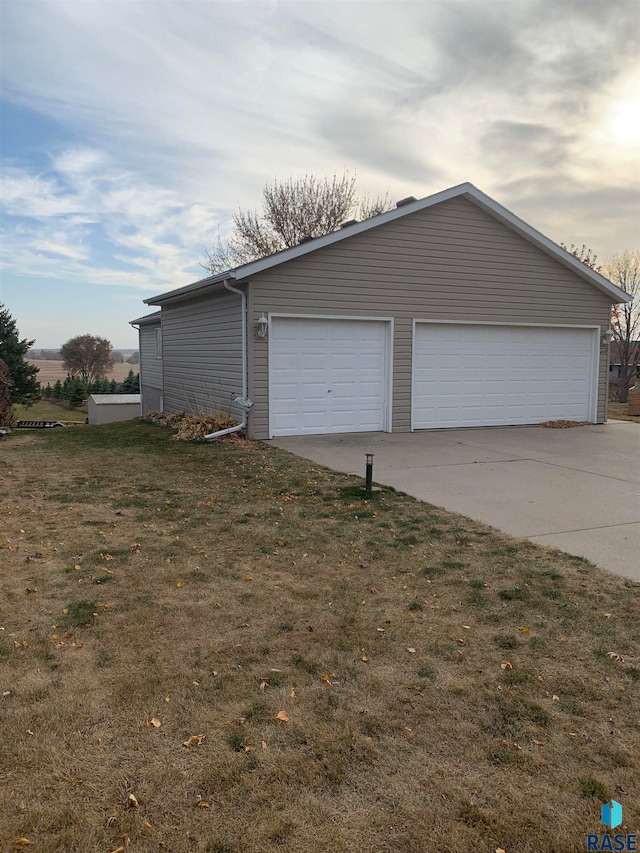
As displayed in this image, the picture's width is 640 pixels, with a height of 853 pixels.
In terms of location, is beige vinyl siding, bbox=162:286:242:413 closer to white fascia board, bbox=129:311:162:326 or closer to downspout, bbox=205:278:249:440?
downspout, bbox=205:278:249:440

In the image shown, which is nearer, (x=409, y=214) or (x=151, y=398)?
(x=409, y=214)

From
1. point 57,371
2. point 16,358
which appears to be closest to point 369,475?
point 16,358

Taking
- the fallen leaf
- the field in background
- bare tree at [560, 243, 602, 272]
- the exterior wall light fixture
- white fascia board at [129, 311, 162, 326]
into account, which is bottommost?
the fallen leaf

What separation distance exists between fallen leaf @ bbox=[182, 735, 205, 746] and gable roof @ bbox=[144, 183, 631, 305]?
26.8ft

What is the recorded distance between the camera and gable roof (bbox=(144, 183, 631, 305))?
32.8ft

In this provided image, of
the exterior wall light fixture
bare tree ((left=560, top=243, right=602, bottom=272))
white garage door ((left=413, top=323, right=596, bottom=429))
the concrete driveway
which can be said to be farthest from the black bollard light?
bare tree ((left=560, top=243, right=602, bottom=272))

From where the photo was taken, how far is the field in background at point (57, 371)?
147 feet

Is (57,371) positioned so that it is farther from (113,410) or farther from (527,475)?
(527,475)

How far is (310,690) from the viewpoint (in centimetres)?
271

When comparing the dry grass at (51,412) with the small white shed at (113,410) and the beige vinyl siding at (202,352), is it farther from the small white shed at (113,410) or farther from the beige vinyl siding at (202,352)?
the beige vinyl siding at (202,352)

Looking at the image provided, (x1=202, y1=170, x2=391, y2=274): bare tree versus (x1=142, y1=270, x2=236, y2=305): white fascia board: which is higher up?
(x1=202, y1=170, x2=391, y2=274): bare tree

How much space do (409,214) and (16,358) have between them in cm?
2625

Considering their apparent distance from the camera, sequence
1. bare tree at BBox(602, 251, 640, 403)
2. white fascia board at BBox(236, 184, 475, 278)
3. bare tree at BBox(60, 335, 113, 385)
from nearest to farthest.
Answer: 1. white fascia board at BBox(236, 184, 475, 278)
2. bare tree at BBox(602, 251, 640, 403)
3. bare tree at BBox(60, 335, 113, 385)

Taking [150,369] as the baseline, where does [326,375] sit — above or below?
below
